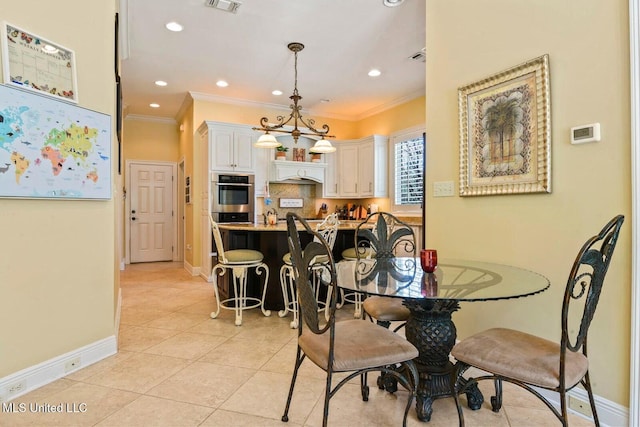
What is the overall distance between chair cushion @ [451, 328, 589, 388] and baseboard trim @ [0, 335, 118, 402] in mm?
2324

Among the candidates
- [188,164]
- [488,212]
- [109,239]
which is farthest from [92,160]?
[188,164]

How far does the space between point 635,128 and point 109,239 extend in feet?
10.3

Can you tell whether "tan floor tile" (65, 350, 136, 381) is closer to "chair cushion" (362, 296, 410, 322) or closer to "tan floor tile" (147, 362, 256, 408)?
"tan floor tile" (147, 362, 256, 408)

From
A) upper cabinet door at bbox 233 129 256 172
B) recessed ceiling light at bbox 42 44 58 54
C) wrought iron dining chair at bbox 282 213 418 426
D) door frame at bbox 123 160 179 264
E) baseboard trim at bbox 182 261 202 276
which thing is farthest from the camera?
door frame at bbox 123 160 179 264

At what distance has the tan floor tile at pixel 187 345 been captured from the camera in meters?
2.63

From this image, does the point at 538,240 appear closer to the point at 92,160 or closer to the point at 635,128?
the point at 635,128

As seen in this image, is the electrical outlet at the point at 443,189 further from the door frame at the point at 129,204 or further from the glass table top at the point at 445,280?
the door frame at the point at 129,204

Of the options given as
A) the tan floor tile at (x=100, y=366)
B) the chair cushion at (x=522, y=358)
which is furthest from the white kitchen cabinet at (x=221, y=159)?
the chair cushion at (x=522, y=358)

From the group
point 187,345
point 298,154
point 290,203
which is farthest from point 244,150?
point 187,345

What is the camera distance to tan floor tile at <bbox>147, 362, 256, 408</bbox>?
6.59 ft

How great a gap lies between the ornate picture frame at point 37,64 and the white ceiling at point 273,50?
133cm

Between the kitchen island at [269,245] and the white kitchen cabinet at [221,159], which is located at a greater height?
the white kitchen cabinet at [221,159]

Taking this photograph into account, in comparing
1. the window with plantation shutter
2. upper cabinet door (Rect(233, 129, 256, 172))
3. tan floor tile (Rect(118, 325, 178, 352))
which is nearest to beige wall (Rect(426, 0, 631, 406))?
tan floor tile (Rect(118, 325, 178, 352))

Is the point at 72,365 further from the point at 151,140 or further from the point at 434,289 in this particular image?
the point at 151,140
